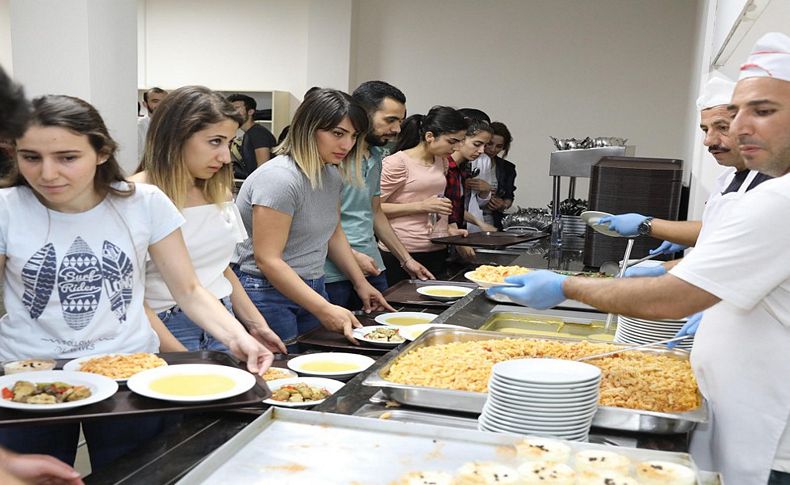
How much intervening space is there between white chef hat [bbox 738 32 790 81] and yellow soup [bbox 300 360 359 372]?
1070 millimetres

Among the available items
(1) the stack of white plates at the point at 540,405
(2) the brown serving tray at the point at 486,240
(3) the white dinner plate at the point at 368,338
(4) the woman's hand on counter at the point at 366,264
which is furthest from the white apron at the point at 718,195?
(2) the brown serving tray at the point at 486,240

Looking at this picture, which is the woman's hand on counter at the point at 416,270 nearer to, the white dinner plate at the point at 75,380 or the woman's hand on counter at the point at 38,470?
the white dinner plate at the point at 75,380

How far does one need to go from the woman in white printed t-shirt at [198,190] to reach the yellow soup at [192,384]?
0.51m

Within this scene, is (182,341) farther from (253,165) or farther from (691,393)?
(253,165)

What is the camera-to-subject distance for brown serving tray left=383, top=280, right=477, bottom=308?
270 cm

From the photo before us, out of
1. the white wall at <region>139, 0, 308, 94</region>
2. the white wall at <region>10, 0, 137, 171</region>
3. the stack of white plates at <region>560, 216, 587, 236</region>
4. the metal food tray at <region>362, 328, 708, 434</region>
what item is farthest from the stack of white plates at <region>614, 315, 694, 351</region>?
the white wall at <region>139, 0, 308, 94</region>

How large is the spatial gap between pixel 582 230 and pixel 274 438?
3.37 metres

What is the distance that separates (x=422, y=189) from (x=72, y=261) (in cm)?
238

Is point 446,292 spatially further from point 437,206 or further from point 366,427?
point 366,427

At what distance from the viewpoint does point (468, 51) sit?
7602mm

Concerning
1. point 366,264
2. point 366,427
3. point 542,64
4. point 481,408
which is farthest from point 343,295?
point 542,64

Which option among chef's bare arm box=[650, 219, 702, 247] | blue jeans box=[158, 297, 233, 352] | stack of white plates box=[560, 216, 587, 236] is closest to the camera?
blue jeans box=[158, 297, 233, 352]

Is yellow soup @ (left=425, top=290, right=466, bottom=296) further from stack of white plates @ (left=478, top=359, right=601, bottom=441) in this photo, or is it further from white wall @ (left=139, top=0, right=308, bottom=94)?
white wall @ (left=139, top=0, right=308, bottom=94)

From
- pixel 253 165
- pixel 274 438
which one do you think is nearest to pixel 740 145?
pixel 274 438
